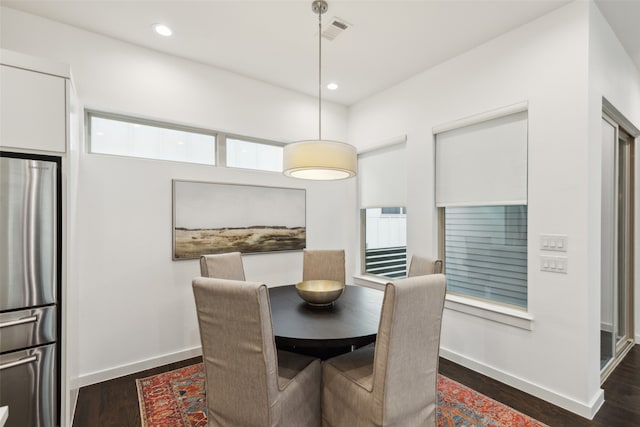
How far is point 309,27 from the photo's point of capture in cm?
254

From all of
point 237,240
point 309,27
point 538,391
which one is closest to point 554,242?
point 538,391

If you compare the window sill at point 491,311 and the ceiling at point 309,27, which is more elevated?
the ceiling at point 309,27

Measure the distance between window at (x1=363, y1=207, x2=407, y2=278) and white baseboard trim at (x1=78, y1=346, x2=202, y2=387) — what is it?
2315 mm

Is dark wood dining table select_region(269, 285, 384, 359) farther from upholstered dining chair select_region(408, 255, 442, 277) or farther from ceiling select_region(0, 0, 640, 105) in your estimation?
ceiling select_region(0, 0, 640, 105)

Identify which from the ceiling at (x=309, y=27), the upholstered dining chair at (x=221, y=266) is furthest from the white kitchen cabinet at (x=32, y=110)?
the upholstered dining chair at (x=221, y=266)

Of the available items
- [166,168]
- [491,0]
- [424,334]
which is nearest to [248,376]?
[424,334]

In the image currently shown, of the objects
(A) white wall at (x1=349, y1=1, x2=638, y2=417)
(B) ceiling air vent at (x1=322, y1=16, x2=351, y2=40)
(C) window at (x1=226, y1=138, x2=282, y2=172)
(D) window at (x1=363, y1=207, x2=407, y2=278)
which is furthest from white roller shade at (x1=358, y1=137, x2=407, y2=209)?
(B) ceiling air vent at (x1=322, y1=16, x2=351, y2=40)

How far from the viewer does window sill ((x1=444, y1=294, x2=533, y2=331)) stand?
246 cm

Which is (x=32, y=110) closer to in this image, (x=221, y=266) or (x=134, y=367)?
(x=221, y=266)

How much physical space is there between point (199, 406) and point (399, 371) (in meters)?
1.59

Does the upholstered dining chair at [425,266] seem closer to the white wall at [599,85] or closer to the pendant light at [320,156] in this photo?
the pendant light at [320,156]

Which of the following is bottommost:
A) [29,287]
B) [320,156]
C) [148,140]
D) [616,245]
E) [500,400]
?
[500,400]

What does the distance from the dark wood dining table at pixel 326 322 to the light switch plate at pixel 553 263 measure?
1258 mm

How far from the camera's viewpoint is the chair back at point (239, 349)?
1.42 metres
